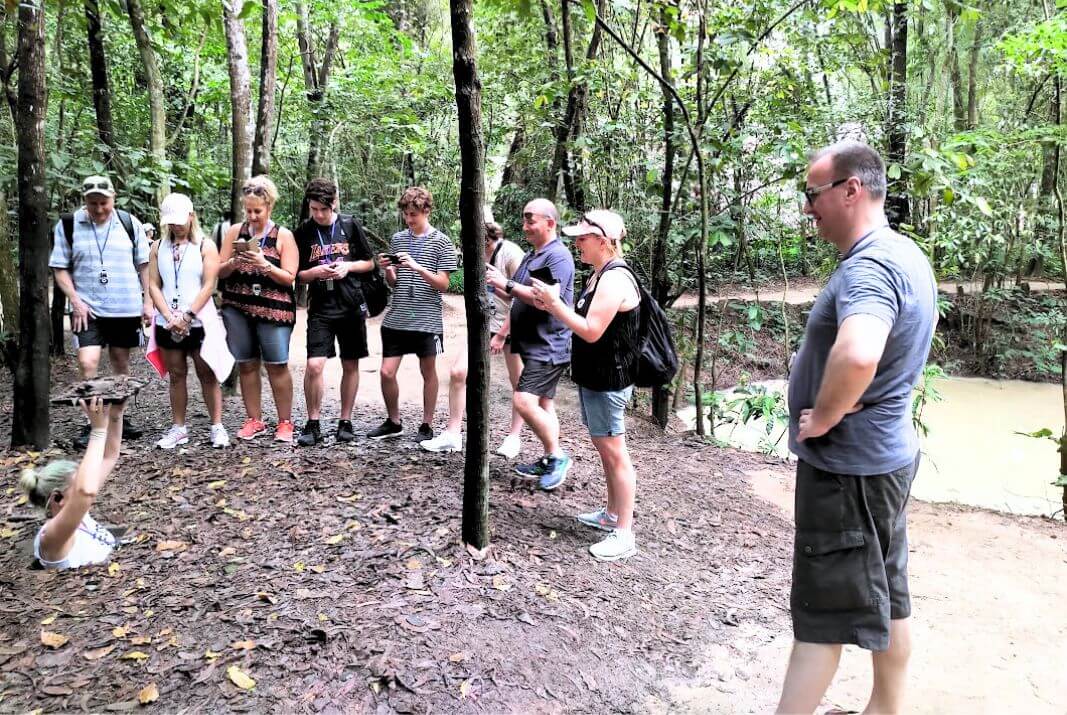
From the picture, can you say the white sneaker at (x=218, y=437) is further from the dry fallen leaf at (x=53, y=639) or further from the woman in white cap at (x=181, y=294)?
the dry fallen leaf at (x=53, y=639)

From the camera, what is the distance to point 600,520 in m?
4.18

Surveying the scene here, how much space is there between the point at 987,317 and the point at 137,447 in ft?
54.6

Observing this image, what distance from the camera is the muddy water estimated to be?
888cm

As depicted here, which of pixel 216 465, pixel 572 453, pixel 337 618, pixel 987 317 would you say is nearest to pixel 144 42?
pixel 216 465

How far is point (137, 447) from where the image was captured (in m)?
5.07

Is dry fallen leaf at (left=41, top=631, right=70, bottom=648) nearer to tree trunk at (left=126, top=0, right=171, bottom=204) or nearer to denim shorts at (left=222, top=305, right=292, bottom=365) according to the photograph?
denim shorts at (left=222, top=305, right=292, bottom=365)

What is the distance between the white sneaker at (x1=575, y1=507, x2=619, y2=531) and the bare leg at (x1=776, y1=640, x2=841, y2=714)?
1873mm

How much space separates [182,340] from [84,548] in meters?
1.92

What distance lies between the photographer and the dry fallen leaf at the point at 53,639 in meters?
2.84

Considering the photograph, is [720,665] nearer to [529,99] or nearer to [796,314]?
[529,99]

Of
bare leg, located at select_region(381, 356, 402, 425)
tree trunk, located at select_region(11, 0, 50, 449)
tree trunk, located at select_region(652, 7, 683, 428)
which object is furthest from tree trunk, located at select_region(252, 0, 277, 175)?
tree trunk, located at select_region(652, 7, 683, 428)

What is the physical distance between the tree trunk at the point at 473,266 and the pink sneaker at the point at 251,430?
2490 millimetres

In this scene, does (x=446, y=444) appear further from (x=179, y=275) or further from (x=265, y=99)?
(x=265, y=99)

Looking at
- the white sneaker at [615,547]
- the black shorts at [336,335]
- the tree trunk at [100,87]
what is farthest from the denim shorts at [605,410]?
the tree trunk at [100,87]
